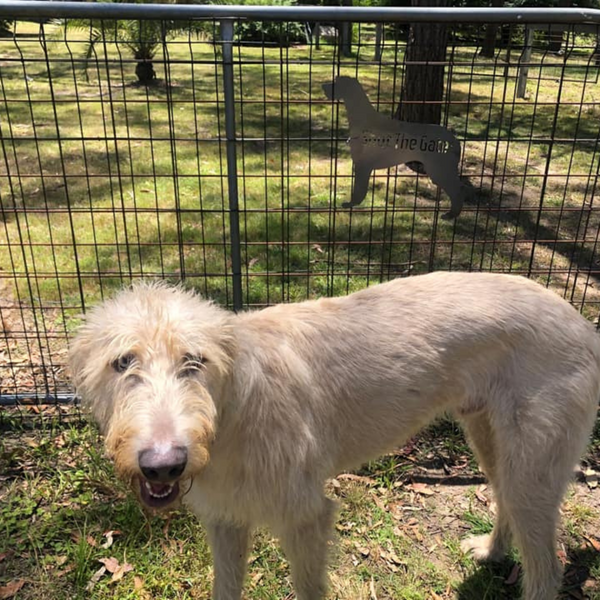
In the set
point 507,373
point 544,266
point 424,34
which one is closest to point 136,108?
point 424,34

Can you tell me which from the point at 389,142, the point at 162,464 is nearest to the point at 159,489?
the point at 162,464

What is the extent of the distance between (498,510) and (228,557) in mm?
1384

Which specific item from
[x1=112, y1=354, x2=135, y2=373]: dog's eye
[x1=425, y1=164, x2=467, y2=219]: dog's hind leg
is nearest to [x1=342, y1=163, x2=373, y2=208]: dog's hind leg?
[x1=425, y1=164, x2=467, y2=219]: dog's hind leg

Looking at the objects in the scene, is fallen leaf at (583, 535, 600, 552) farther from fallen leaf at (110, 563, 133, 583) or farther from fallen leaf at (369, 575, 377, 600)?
fallen leaf at (110, 563, 133, 583)

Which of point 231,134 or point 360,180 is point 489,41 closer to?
point 360,180

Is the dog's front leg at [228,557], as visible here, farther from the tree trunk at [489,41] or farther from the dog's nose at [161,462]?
the tree trunk at [489,41]

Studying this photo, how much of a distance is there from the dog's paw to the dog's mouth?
1927mm

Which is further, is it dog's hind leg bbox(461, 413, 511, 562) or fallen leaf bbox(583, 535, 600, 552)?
fallen leaf bbox(583, 535, 600, 552)

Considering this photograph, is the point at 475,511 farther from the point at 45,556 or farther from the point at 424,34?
Answer: the point at 424,34

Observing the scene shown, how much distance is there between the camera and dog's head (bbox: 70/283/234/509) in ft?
5.67

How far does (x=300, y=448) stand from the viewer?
2369mm

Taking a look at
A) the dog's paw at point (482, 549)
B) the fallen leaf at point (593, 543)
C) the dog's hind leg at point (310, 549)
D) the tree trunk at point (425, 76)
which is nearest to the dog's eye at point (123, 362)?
the dog's hind leg at point (310, 549)

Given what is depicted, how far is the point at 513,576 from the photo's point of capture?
10.2ft

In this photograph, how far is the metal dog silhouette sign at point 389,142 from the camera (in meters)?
3.25
